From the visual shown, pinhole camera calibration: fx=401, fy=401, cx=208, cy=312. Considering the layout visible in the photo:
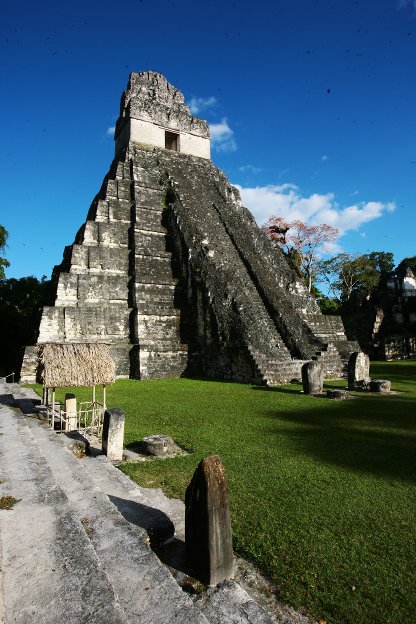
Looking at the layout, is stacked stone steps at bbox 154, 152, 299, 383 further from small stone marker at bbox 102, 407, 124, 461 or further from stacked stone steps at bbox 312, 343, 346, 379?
small stone marker at bbox 102, 407, 124, 461

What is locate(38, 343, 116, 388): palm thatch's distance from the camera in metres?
7.06

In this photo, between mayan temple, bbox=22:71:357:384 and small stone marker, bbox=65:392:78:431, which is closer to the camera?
small stone marker, bbox=65:392:78:431

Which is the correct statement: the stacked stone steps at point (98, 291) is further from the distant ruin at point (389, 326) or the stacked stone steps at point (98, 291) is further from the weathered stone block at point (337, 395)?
the distant ruin at point (389, 326)

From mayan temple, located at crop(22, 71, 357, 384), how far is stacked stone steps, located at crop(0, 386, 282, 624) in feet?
27.0

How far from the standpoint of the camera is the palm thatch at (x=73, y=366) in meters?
7.06

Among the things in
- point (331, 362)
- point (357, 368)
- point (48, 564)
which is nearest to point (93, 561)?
point (48, 564)

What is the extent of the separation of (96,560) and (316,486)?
2670 millimetres

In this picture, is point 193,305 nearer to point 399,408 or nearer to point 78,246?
point 78,246

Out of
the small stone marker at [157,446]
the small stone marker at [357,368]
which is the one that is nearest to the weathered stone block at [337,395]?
the small stone marker at [357,368]

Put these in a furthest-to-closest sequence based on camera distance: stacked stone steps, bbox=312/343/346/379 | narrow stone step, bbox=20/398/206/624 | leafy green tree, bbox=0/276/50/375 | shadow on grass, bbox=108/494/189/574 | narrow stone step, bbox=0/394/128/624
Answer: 1. leafy green tree, bbox=0/276/50/375
2. stacked stone steps, bbox=312/343/346/379
3. shadow on grass, bbox=108/494/189/574
4. narrow stone step, bbox=20/398/206/624
5. narrow stone step, bbox=0/394/128/624

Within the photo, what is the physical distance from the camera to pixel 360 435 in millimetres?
6395

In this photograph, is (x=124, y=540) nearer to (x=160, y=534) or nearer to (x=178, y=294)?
(x=160, y=534)

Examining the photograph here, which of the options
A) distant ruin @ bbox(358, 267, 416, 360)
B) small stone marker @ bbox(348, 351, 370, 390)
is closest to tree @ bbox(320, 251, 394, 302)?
distant ruin @ bbox(358, 267, 416, 360)

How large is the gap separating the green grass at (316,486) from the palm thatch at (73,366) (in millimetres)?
1059
